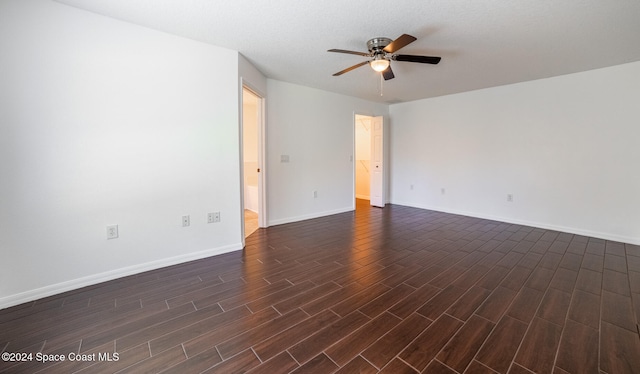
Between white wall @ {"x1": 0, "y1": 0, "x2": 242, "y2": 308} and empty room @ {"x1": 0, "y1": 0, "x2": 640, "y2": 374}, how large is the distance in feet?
0.05

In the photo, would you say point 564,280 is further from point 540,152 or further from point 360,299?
point 540,152

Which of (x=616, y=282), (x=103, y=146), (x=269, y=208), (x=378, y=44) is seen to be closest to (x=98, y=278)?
(x=103, y=146)

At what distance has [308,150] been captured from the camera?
480 centimetres

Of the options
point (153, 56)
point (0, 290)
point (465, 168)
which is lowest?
point (0, 290)

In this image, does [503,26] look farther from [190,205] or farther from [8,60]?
[8,60]

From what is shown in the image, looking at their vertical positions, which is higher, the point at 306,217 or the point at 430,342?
the point at 306,217

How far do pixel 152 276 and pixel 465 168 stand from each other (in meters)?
5.31

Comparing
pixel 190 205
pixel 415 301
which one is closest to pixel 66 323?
pixel 190 205

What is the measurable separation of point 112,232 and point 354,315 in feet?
7.67

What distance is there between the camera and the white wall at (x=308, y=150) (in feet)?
14.3

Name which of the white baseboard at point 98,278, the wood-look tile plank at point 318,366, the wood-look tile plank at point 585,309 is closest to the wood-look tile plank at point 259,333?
the wood-look tile plank at point 318,366

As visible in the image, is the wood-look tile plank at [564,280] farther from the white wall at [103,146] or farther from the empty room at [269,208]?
Result: the white wall at [103,146]

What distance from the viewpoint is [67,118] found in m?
2.19

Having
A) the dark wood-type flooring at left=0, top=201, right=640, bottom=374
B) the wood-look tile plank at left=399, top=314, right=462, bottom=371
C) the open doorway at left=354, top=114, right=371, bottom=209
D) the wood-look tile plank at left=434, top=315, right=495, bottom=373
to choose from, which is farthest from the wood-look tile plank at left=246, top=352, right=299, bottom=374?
the open doorway at left=354, top=114, right=371, bottom=209
